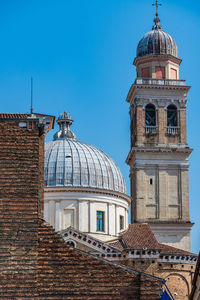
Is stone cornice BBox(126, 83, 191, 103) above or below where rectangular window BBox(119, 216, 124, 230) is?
above

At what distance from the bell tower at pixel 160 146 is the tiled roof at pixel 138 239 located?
8583mm

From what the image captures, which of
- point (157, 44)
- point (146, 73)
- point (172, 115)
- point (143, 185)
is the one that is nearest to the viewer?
point (143, 185)

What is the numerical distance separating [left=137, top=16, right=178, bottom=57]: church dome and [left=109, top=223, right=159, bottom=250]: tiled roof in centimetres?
2116

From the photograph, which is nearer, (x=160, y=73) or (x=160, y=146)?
(x=160, y=146)

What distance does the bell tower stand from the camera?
218 feet

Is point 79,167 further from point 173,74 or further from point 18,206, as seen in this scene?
point 18,206

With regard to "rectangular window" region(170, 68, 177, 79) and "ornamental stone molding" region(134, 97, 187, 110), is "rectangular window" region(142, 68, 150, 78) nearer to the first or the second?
"rectangular window" region(170, 68, 177, 79)

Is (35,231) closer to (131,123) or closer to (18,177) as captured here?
(18,177)

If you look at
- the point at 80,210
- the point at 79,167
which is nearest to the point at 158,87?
the point at 79,167

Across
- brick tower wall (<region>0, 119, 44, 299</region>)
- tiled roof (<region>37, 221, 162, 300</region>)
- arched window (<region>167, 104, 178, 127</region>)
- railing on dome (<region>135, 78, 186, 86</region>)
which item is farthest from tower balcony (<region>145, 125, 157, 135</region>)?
tiled roof (<region>37, 221, 162, 300</region>)

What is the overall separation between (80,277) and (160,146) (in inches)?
2004

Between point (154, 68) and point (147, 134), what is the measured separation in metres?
6.89

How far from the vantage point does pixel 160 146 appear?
68125 mm

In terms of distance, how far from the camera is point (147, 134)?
68938 millimetres
